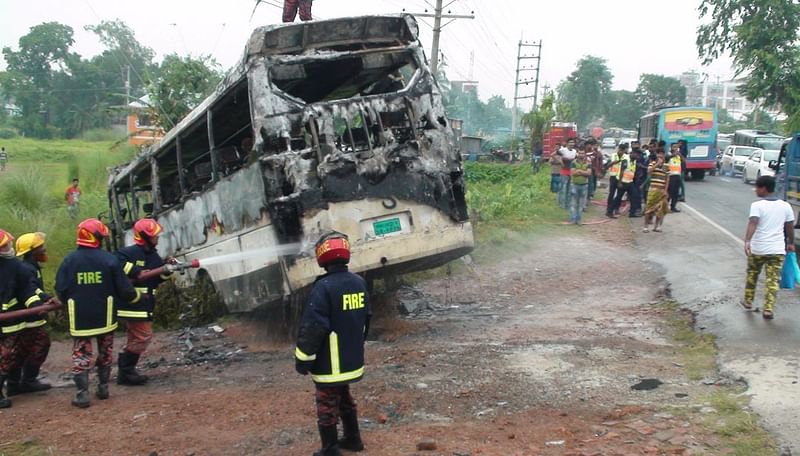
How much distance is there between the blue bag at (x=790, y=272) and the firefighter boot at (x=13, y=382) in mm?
Answer: 7258

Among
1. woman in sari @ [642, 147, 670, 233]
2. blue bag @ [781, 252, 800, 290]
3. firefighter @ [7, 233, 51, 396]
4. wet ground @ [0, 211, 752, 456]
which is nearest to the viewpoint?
wet ground @ [0, 211, 752, 456]

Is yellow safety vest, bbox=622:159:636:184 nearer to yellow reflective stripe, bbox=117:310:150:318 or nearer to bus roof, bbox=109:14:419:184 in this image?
bus roof, bbox=109:14:419:184

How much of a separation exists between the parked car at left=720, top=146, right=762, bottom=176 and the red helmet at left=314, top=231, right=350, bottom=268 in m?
30.0

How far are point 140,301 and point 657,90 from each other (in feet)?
249

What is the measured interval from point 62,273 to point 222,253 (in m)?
2.10

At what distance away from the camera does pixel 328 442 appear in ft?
14.4

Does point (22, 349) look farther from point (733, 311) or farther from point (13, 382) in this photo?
point (733, 311)

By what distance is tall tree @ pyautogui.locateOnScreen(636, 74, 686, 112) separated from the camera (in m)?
73.8

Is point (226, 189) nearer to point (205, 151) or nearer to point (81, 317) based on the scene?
point (205, 151)

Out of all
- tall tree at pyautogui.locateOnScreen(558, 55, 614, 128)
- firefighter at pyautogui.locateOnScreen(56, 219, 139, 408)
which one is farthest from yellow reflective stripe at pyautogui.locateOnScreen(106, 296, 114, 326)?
tall tree at pyautogui.locateOnScreen(558, 55, 614, 128)

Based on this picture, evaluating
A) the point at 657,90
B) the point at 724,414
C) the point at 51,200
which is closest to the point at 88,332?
the point at 724,414

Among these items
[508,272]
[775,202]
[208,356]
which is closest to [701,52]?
[508,272]

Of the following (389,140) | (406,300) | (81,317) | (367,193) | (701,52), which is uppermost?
(701,52)

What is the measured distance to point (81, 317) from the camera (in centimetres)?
596
